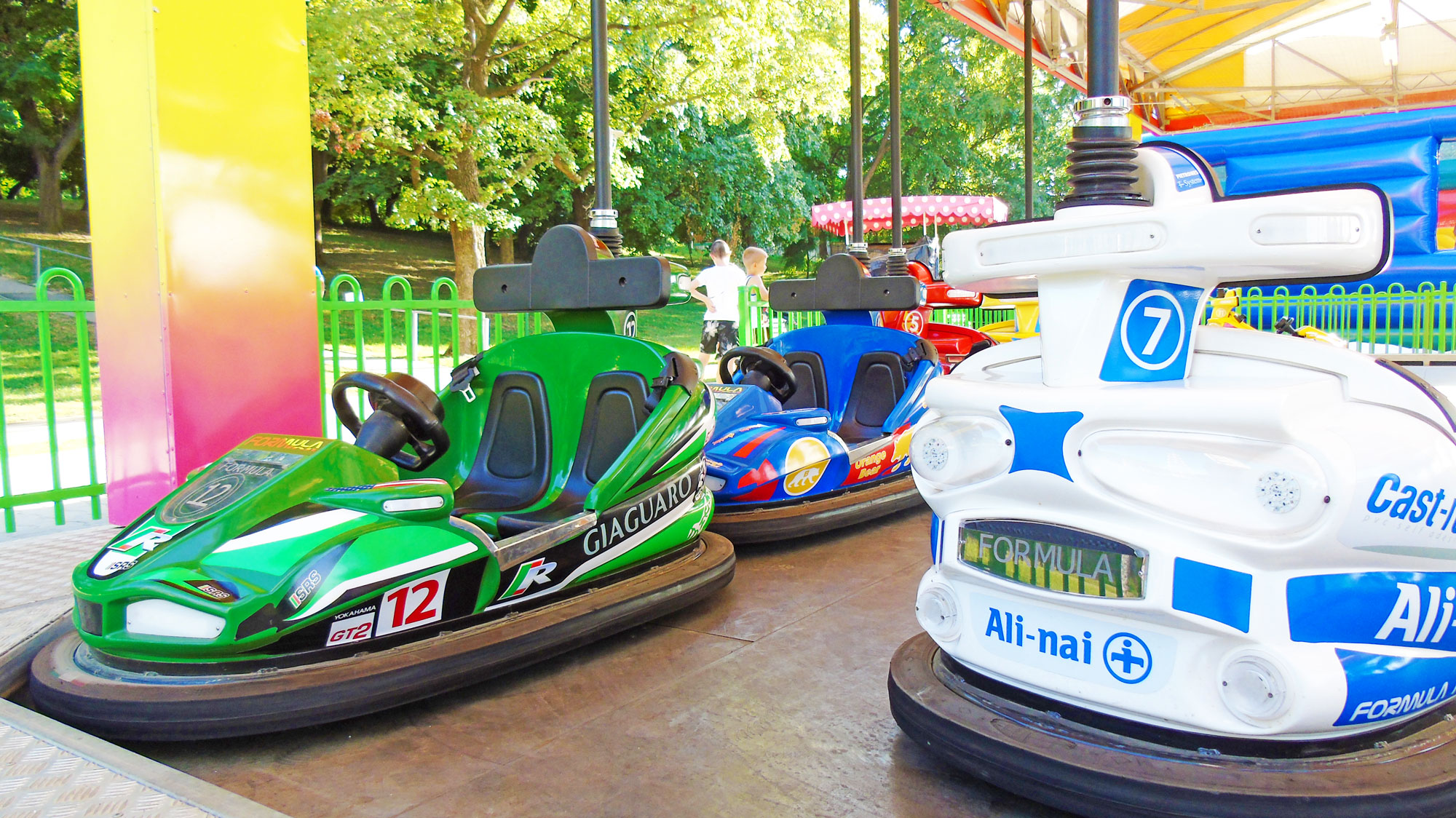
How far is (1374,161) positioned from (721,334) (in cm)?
522

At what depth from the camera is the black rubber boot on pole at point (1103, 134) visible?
1875 mm

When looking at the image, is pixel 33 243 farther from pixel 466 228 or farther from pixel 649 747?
pixel 649 747

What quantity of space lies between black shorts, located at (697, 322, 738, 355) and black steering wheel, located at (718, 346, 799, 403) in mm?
3628

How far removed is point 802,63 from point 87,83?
38.3 feet

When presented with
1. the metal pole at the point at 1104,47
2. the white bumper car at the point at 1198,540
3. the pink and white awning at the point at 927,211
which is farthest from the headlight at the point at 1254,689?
the pink and white awning at the point at 927,211

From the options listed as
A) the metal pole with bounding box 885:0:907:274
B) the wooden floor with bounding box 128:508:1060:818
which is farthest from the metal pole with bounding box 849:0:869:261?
the wooden floor with bounding box 128:508:1060:818

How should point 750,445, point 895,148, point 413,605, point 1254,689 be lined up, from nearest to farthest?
point 1254,689 < point 413,605 < point 750,445 < point 895,148

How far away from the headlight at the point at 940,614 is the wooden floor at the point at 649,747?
26 cm

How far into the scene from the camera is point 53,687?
199 cm

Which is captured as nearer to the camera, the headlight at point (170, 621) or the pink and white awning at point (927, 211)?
the headlight at point (170, 621)

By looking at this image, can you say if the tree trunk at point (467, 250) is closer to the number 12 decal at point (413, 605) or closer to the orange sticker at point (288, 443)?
the orange sticker at point (288, 443)

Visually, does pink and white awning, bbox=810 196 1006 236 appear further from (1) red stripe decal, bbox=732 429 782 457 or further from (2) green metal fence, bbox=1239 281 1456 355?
(1) red stripe decal, bbox=732 429 782 457

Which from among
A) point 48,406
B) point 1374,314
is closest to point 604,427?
point 48,406

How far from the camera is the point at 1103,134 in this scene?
6.26 ft
